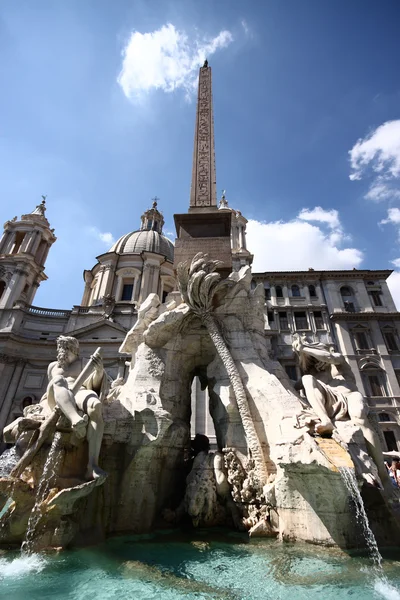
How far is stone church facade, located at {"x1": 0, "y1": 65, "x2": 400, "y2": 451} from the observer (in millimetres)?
22250

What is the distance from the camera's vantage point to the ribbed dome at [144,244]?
33500 millimetres

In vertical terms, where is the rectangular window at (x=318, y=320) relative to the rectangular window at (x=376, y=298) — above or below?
below

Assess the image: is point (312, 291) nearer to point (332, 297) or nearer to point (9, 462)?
point (332, 297)

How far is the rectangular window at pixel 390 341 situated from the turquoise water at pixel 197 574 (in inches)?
898

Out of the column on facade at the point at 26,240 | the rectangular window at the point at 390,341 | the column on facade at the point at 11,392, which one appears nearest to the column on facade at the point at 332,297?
the rectangular window at the point at 390,341

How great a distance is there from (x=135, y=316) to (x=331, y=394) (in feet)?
73.2

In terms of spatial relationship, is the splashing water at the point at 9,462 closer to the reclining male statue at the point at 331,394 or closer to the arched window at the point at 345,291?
the reclining male statue at the point at 331,394

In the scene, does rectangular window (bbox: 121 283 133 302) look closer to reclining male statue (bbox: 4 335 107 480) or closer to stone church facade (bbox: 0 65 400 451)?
stone church facade (bbox: 0 65 400 451)

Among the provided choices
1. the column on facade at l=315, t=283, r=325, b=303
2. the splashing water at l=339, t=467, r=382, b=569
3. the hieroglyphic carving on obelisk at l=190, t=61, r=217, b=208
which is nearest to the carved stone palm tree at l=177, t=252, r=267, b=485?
the splashing water at l=339, t=467, r=382, b=569

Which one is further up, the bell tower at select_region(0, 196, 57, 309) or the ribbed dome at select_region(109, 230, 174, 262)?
the ribbed dome at select_region(109, 230, 174, 262)

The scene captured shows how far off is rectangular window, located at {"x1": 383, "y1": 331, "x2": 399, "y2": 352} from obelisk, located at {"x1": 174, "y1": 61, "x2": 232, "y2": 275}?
20.2 meters

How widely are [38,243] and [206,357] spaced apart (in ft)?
92.1

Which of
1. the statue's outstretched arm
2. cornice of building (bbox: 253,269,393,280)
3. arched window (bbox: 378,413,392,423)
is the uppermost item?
cornice of building (bbox: 253,269,393,280)

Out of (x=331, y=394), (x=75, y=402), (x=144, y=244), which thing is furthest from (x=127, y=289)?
(x=331, y=394)
